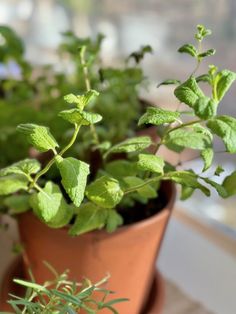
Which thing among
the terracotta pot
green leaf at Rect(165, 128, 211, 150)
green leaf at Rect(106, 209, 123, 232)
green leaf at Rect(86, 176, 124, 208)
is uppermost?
green leaf at Rect(165, 128, 211, 150)

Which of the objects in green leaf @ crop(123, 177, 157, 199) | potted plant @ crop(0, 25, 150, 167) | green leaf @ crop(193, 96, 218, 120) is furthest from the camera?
potted plant @ crop(0, 25, 150, 167)

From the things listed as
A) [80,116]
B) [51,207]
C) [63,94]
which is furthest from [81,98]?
[63,94]

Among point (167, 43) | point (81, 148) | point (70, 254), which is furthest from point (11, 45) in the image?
point (167, 43)

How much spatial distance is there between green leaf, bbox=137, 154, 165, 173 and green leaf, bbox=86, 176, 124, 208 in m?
0.04

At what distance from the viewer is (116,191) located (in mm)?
483

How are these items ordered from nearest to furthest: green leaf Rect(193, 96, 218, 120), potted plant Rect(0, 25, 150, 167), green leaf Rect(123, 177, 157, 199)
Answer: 1. green leaf Rect(193, 96, 218, 120)
2. green leaf Rect(123, 177, 157, 199)
3. potted plant Rect(0, 25, 150, 167)

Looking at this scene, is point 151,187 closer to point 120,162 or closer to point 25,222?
point 120,162

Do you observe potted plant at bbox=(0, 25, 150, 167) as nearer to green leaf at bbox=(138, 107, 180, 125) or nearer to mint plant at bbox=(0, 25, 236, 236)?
mint plant at bbox=(0, 25, 236, 236)

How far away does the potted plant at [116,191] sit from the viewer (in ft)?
1.40

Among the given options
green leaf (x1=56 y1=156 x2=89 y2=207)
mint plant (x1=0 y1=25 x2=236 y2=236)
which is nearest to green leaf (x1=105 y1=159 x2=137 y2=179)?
mint plant (x1=0 y1=25 x2=236 y2=236)

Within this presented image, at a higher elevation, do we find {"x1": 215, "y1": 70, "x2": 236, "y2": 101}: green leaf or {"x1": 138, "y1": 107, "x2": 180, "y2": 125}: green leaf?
{"x1": 215, "y1": 70, "x2": 236, "y2": 101}: green leaf

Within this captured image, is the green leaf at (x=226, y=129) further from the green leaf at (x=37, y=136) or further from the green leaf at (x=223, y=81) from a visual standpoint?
the green leaf at (x=37, y=136)

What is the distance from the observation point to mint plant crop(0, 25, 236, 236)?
0.42 metres

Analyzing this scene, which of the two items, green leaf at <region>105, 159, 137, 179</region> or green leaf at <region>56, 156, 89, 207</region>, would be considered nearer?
green leaf at <region>56, 156, 89, 207</region>
